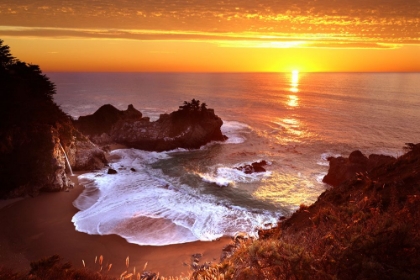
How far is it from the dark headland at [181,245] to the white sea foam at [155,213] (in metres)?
1.11

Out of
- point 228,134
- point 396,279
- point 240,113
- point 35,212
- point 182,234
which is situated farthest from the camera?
point 240,113

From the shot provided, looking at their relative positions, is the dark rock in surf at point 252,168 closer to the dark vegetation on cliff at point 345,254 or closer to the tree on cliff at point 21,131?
the tree on cliff at point 21,131

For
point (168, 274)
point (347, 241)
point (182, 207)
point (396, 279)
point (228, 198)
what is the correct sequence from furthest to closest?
point (228, 198), point (182, 207), point (168, 274), point (347, 241), point (396, 279)

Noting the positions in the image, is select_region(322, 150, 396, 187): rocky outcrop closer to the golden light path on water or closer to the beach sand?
the golden light path on water

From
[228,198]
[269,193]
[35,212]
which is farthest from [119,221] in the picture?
[269,193]

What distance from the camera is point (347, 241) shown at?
7398 millimetres

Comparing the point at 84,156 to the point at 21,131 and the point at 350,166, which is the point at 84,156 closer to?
the point at 21,131

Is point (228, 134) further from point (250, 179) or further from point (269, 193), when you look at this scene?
point (269, 193)

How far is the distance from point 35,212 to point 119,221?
7208 mm

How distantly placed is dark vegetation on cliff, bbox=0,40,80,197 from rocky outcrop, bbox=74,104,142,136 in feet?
66.3

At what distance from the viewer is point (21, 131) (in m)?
25.6

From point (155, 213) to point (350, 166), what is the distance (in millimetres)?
21434

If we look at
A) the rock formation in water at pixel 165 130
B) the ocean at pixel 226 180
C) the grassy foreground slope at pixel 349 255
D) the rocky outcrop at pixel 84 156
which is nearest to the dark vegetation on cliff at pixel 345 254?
the grassy foreground slope at pixel 349 255

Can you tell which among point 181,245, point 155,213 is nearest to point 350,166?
point 181,245
